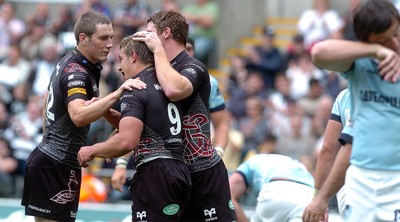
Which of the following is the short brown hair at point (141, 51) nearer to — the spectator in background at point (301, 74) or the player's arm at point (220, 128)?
the player's arm at point (220, 128)

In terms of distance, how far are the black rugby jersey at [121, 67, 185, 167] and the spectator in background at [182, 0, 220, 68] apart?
10.8m

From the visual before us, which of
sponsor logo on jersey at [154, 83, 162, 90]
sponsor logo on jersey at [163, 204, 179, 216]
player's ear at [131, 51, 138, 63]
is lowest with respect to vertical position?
sponsor logo on jersey at [163, 204, 179, 216]

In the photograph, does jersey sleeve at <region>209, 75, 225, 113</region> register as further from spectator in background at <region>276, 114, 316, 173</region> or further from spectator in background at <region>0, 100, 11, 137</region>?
spectator in background at <region>0, 100, 11, 137</region>


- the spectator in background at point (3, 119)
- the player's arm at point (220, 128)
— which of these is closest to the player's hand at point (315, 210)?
the player's arm at point (220, 128)

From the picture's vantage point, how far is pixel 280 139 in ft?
49.6

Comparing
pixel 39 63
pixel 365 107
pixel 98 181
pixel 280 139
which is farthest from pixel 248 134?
pixel 365 107

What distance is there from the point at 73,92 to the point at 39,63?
11.0 meters

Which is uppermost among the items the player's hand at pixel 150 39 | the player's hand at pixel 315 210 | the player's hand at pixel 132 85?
the player's hand at pixel 150 39

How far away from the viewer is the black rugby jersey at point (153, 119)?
294 inches

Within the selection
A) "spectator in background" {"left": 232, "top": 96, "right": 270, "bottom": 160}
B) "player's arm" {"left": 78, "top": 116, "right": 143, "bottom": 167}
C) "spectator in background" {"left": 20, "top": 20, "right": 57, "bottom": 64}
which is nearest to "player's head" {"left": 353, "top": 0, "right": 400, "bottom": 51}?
"player's arm" {"left": 78, "top": 116, "right": 143, "bottom": 167}

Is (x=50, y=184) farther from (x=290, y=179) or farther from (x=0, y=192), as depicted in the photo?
(x=0, y=192)

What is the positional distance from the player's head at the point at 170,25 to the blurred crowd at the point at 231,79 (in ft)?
20.0

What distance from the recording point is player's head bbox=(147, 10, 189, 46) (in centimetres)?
793

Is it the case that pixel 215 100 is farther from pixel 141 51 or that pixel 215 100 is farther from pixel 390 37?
pixel 390 37
